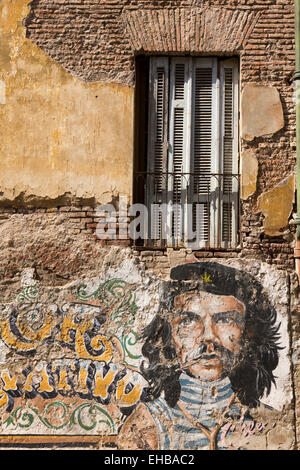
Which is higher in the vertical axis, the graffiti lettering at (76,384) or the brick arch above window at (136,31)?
the brick arch above window at (136,31)

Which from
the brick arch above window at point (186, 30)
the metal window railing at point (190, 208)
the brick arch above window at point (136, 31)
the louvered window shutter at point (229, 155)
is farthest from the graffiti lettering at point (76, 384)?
the brick arch above window at point (186, 30)

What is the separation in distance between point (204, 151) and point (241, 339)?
1908mm

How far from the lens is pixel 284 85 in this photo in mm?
6352

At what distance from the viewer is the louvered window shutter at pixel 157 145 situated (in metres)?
6.36

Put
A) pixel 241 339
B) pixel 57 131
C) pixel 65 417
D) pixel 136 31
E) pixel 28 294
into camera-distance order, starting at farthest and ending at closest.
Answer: pixel 136 31, pixel 57 131, pixel 28 294, pixel 241 339, pixel 65 417

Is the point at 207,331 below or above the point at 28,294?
below

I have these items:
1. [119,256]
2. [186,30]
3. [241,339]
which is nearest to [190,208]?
[119,256]

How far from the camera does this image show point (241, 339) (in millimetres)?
5871

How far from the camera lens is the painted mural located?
5.70 m

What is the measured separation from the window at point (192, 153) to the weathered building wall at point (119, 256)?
→ 0.70 ft

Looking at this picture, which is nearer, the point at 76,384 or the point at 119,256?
the point at 76,384

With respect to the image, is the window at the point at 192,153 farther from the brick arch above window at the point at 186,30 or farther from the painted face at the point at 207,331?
the painted face at the point at 207,331

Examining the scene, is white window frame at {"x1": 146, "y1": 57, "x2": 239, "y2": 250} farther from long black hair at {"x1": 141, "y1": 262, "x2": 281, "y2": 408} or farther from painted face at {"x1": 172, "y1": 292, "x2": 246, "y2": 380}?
painted face at {"x1": 172, "y1": 292, "x2": 246, "y2": 380}

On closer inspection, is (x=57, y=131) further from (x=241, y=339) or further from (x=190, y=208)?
(x=241, y=339)
